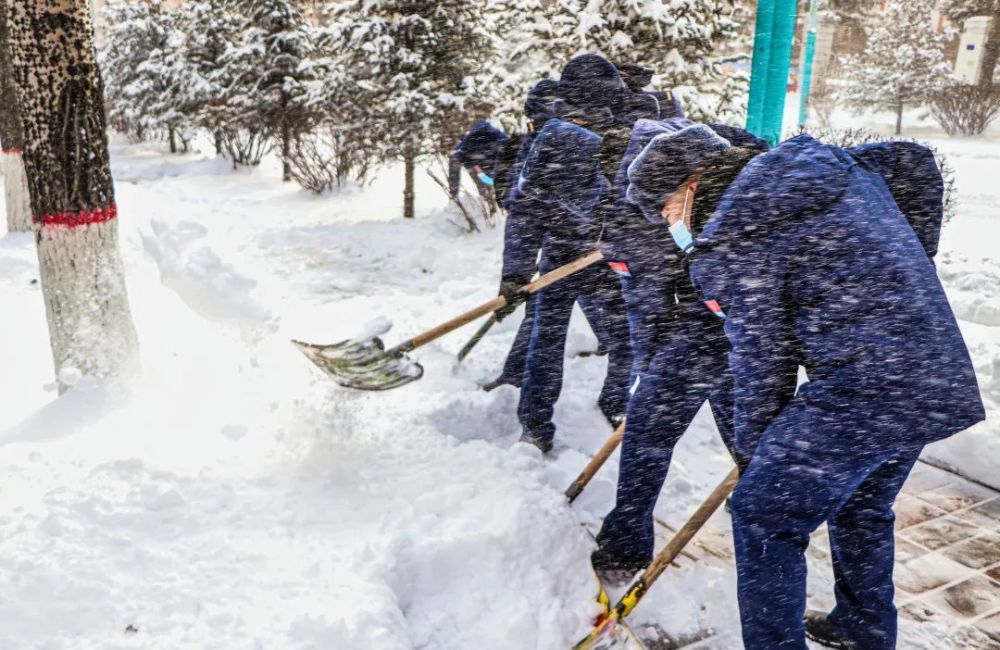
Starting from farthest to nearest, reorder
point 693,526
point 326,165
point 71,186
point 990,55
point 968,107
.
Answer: point 990,55, point 968,107, point 326,165, point 71,186, point 693,526

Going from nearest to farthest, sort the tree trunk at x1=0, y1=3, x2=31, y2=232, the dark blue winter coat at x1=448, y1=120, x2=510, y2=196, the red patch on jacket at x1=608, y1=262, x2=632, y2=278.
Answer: the red patch on jacket at x1=608, y1=262, x2=632, y2=278 < the dark blue winter coat at x1=448, y1=120, x2=510, y2=196 < the tree trunk at x1=0, y1=3, x2=31, y2=232

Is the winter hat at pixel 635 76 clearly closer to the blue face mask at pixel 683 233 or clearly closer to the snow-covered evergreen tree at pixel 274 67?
the blue face mask at pixel 683 233

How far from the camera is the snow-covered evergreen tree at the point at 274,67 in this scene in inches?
526

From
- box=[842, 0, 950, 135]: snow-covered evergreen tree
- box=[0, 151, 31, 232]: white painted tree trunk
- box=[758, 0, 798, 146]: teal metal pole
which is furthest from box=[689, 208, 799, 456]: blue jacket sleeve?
box=[842, 0, 950, 135]: snow-covered evergreen tree

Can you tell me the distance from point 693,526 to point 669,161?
1257mm

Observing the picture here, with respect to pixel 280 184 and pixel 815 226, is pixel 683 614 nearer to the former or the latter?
pixel 815 226

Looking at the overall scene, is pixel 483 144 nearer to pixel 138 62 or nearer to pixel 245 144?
pixel 245 144

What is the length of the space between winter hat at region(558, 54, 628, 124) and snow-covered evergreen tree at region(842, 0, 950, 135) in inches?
758

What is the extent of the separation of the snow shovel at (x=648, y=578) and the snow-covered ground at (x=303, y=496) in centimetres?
14

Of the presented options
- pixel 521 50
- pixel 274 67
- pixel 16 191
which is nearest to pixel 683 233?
pixel 521 50

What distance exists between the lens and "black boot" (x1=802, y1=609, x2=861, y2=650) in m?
2.64

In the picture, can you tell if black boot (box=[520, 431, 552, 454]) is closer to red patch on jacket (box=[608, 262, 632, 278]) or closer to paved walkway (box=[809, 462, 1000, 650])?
red patch on jacket (box=[608, 262, 632, 278])

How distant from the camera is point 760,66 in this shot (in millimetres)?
6652

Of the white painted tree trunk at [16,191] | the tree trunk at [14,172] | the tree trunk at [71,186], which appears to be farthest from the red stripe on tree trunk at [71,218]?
the white painted tree trunk at [16,191]
